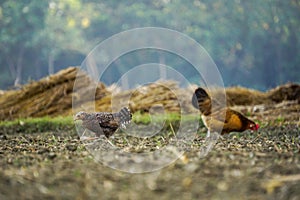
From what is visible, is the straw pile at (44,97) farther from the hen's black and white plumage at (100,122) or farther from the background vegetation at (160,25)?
the background vegetation at (160,25)

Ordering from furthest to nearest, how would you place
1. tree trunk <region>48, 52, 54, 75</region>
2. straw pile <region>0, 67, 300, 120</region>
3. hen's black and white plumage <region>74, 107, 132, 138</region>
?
tree trunk <region>48, 52, 54, 75</region>, straw pile <region>0, 67, 300, 120</region>, hen's black and white plumage <region>74, 107, 132, 138</region>

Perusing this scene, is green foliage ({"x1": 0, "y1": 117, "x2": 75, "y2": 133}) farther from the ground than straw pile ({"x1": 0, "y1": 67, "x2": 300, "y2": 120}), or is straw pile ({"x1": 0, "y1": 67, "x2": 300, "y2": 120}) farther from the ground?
straw pile ({"x1": 0, "y1": 67, "x2": 300, "y2": 120})

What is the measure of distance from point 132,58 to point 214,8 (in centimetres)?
266

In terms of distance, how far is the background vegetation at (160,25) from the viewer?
11.5m

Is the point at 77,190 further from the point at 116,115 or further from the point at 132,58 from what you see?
the point at 132,58

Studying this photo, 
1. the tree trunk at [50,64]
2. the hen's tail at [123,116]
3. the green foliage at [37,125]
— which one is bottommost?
the green foliage at [37,125]

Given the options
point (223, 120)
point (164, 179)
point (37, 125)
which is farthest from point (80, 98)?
point (164, 179)

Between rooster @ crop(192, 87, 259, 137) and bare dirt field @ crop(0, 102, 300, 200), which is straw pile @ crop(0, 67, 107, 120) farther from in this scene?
bare dirt field @ crop(0, 102, 300, 200)

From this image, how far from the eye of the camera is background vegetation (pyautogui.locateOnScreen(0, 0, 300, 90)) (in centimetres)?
1152

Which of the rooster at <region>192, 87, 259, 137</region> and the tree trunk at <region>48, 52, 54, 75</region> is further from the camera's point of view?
the tree trunk at <region>48, 52, 54, 75</region>

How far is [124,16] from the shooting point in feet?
39.5

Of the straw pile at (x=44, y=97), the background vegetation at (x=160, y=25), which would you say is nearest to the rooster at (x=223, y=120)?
the straw pile at (x=44, y=97)

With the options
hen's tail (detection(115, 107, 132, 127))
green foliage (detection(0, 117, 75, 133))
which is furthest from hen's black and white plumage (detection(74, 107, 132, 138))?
green foliage (detection(0, 117, 75, 133))

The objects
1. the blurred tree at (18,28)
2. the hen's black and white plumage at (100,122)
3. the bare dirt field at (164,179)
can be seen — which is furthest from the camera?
the blurred tree at (18,28)
